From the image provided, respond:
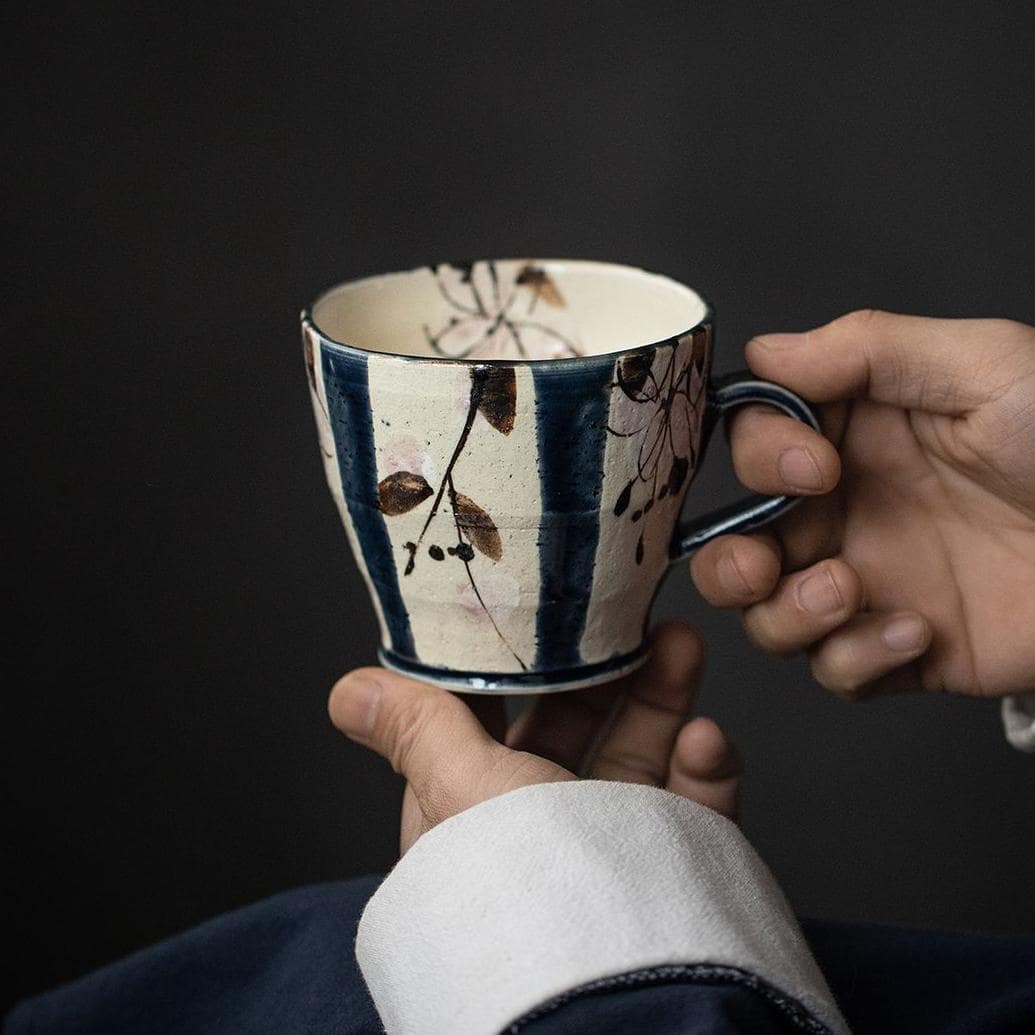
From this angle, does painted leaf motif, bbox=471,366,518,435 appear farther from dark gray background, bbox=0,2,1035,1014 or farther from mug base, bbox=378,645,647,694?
dark gray background, bbox=0,2,1035,1014

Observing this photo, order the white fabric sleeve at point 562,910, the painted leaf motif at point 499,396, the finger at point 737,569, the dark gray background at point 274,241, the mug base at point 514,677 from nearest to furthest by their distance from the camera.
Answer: the white fabric sleeve at point 562,910
the painted leaf motif at point 499,396
the mug base at point 514,677
the finger at point 737,569
the dark gray background at point 274,241

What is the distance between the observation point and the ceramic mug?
2.11 ft

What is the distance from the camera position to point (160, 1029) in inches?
28.9

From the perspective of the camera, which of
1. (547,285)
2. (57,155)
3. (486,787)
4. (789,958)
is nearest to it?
(789,958)

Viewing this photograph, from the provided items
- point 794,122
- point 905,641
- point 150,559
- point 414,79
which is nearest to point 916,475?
point 905,641

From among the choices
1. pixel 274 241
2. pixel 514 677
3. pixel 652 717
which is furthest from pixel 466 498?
pixel 274 241

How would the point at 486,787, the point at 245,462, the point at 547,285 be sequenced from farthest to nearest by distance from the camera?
the point at 245,462
the point at 547,285
the point at 486,787

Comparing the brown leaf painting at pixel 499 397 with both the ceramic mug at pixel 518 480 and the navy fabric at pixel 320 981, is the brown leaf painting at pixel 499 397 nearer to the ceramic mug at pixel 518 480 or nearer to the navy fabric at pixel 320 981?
the ceramic mug at pixel 518 480

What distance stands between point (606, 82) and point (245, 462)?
0.47m

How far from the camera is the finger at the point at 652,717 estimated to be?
0.92m

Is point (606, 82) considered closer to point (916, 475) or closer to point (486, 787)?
point (916, 475)

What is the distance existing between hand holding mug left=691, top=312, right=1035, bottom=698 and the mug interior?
78 millimetres

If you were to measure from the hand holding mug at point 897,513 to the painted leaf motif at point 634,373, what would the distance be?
162 mm

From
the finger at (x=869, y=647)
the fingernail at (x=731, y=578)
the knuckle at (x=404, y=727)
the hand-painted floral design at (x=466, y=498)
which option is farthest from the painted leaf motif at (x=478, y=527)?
the finger at (x=869, y=647)
